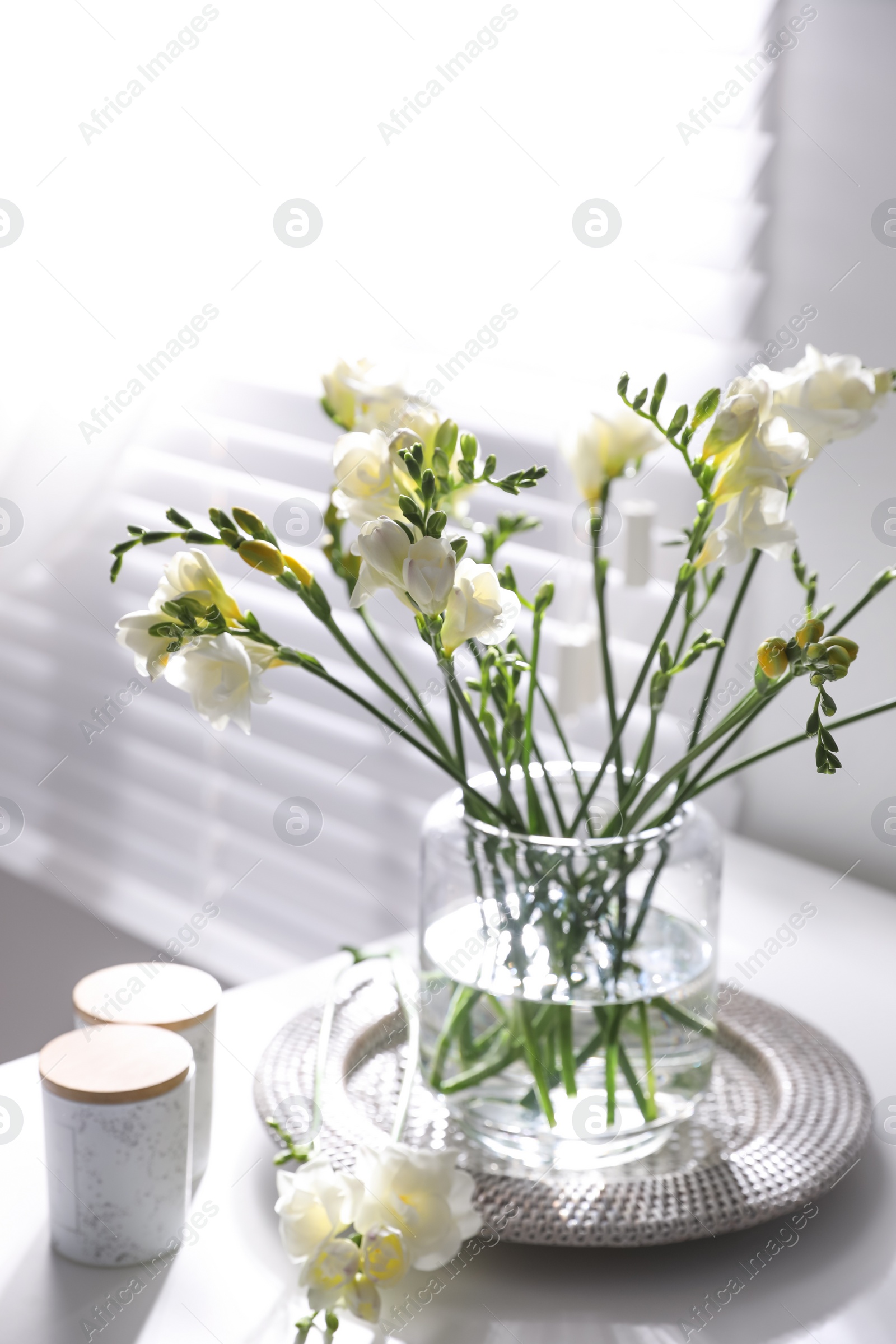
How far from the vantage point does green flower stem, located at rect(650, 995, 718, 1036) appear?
77cm

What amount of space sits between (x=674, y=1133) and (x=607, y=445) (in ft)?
1.37

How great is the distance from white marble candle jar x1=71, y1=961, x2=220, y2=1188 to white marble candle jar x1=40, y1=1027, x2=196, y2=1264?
3 centimetres

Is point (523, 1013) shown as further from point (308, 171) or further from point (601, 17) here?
point (308, 171)

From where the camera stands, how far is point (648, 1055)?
0.77 meters

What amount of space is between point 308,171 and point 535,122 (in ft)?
1.08

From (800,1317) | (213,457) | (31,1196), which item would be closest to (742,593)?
(800,1317)

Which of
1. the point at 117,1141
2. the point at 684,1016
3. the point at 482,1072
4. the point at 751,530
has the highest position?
the point at 751,530

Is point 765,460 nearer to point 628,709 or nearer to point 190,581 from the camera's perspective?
point 628,709

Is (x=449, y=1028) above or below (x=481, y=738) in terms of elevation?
below

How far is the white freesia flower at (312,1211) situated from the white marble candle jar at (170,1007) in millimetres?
151

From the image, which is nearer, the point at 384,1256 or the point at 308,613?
the point at 384,1256

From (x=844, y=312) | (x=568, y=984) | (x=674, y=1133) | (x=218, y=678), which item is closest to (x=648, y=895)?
(x=568, y=984)

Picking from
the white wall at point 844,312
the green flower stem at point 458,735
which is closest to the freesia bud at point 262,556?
the green flower stem at point 458,735

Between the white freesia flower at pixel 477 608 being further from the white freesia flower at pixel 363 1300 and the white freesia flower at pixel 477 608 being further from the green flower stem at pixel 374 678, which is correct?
the white freesia flower at pixel 363 1300
